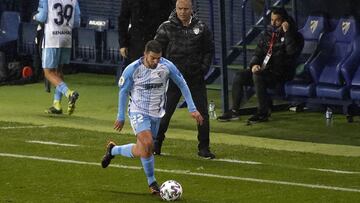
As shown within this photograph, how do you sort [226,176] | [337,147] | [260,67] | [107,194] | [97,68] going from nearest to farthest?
1. [107,194]
2. [226,176]
3. [337,147]
4. [260,67]
5. [97,68]

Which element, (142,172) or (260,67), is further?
(260,67)

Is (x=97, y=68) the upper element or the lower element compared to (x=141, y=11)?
lower

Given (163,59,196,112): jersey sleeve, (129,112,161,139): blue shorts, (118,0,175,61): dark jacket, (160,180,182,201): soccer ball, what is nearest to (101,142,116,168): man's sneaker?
(129,112,161,139): blue shorts

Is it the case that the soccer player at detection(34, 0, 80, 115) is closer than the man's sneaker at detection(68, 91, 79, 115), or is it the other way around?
the man's sneaker at detection(68, 91, 79, 115)

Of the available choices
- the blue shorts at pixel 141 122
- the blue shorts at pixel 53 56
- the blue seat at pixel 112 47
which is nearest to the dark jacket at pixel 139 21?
the blue shorts at pixel 53 56

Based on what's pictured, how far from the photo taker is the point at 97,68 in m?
26.3

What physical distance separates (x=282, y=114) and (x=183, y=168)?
6236mm

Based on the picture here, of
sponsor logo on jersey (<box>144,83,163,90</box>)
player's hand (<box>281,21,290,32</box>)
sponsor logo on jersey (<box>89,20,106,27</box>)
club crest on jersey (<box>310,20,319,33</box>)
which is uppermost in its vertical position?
sponsor logo on jersey (<box>144,83,163,90</box>)

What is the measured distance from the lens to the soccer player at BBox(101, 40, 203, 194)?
12.7 meters

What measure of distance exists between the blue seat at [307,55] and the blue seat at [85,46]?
5.93 m

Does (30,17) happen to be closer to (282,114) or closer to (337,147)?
(282,114)

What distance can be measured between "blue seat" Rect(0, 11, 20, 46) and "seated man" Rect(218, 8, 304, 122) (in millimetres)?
7744

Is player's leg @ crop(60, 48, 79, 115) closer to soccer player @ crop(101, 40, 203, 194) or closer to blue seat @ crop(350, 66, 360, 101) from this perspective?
blue seat @ crop(350, 66, 360, 101)

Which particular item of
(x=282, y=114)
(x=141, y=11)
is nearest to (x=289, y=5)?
(x=282, y=114)
